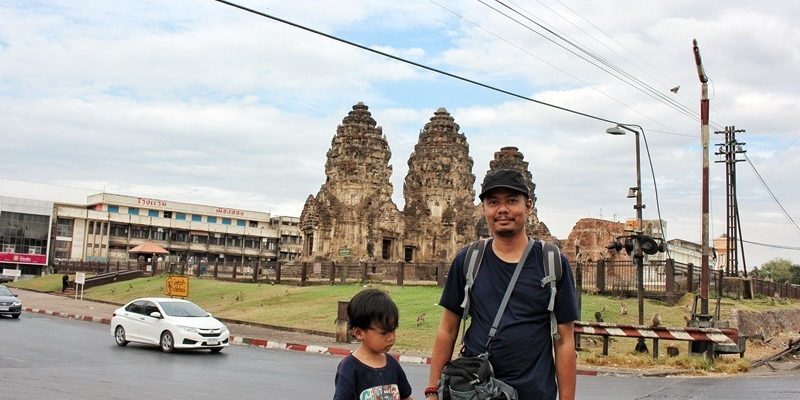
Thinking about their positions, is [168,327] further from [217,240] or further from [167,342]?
[217,240]

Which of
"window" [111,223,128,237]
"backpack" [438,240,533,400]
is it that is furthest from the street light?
"window" [111,223,128,237]

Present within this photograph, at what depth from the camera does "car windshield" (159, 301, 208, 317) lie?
18.0m

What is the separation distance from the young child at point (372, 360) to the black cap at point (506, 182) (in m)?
0.86

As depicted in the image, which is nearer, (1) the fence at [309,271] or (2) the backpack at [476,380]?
(2) the backpack at [476,380]

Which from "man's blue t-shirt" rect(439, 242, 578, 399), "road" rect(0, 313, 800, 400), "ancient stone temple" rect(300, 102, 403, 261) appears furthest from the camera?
"ancient stone temple" rect(300, 102, 403, 261)

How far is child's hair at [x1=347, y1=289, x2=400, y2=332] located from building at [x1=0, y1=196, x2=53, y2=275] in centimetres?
8769

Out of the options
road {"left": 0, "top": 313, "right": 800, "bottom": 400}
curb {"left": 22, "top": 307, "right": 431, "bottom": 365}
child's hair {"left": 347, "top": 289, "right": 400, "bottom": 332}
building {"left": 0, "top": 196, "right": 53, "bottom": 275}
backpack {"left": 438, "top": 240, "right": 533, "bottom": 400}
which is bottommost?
curb {"left": 22, "top": 307, "right": 431, "bottom": 365}

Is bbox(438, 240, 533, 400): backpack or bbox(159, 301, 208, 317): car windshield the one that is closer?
bbox(438, 240, 533, 400): backpack

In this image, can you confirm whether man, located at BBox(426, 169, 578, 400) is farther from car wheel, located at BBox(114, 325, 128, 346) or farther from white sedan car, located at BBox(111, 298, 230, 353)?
car wheel, located at BBox(114, 325, 128, 346)

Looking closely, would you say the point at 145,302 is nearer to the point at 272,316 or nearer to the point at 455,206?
the point at 272,316

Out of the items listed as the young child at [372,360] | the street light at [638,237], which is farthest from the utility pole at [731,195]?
the young child at [372,360]

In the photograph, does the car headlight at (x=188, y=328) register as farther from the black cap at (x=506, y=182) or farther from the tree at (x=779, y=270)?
the tree at (x=779, y=270)

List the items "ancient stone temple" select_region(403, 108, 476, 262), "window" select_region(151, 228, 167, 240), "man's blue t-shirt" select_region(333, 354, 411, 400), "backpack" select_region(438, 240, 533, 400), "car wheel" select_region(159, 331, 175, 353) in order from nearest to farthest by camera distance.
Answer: "backpack" select_region(438, 240, 533, 400), "man's blue t-shirt" select_region(333, 354, 411, 400), "car wheel" select_region(159, 331, 175, 353), "ancient stone temple" select_region(403, 108, 476, 262), "window" select_region(151, 228, 167, 240)

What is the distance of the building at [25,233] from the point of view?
82.6 meters
